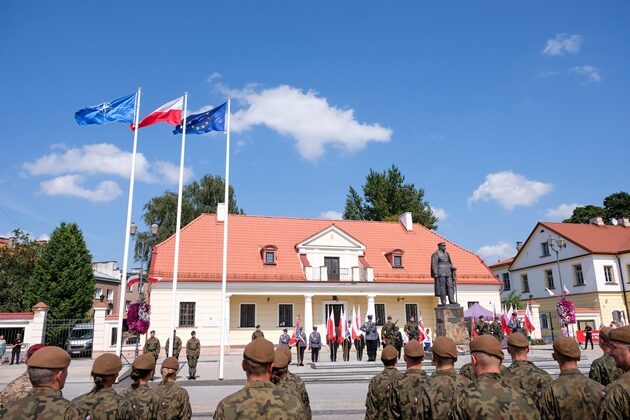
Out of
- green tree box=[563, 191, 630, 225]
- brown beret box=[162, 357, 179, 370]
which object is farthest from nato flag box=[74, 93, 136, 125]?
green tree box=[563, 191, 630, 225]

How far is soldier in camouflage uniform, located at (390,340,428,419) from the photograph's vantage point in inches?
193

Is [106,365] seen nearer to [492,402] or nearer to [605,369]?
[492,402]

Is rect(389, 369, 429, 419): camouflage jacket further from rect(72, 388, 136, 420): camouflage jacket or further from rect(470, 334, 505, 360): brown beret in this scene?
rect(72, 388, 136, 420): camouflage jacket

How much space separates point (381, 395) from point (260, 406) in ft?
7.43

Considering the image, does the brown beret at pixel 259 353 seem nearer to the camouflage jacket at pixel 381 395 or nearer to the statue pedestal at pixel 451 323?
the camouflage jacket at pixel 381 395

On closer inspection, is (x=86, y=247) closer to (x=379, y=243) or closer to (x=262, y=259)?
(x=262, y=259)

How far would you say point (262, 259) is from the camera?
31.3 m

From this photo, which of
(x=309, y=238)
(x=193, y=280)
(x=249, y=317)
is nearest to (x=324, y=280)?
(x=309, y=238)

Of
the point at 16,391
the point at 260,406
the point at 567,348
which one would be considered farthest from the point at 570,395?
the point at 16,391

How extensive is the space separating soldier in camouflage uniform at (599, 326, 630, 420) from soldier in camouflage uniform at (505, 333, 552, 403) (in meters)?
1.31

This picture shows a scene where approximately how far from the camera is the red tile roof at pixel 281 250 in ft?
96.6

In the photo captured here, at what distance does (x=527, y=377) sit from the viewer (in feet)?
16.8

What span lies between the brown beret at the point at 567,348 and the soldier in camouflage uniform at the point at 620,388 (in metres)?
0.52

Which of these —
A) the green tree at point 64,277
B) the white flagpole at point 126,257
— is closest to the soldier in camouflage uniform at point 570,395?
the white flagpole at point 126,257
